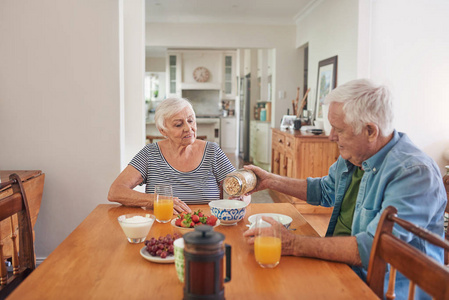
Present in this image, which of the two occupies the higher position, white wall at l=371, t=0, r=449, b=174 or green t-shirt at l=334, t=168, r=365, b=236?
white wall at l=371, t=0, r=449, b=174

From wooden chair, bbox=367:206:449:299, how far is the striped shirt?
1097 mm

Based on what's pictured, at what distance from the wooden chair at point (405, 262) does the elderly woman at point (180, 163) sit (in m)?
1.10

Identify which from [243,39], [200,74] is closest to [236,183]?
[243,39]

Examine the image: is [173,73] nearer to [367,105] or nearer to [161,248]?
[367,105]

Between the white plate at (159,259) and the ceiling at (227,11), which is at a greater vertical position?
the ceiling at (227,11)

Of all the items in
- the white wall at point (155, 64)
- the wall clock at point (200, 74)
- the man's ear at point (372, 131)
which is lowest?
the man's ear at point (372, 131)

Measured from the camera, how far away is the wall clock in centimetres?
1049

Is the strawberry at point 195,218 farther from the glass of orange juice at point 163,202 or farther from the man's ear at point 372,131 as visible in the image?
the man's ear at point 372,131

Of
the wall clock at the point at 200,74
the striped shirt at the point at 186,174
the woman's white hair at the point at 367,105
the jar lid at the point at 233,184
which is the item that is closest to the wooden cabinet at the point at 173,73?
the wall clock at the point at 200,74

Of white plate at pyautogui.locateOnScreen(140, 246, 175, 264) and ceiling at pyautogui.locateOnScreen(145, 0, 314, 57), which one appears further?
ceiling at pyautogui.locateOnScreen(145, 0, 314, 57)

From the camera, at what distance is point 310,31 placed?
6.25 metres

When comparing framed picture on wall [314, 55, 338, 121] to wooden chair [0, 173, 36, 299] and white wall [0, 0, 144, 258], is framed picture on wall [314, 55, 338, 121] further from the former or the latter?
wooden chair [0, 173, 36, 299]

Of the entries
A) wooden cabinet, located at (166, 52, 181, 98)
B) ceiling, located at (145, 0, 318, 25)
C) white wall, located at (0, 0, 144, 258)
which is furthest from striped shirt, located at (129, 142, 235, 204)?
wooden cabinet, located at (166, 52, 181, 98)

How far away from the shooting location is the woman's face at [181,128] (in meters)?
2.22
